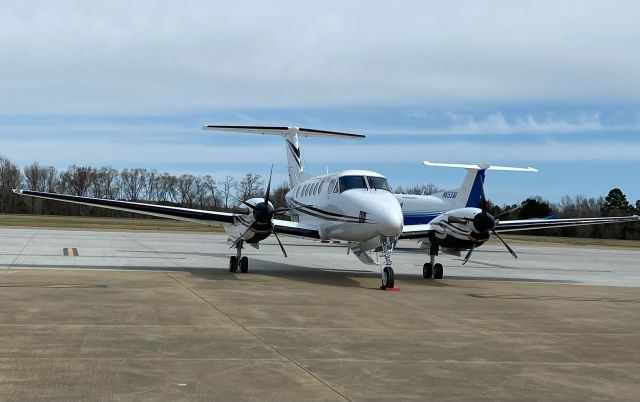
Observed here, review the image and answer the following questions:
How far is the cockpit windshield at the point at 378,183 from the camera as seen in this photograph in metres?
19.8

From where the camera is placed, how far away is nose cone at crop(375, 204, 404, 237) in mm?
17969

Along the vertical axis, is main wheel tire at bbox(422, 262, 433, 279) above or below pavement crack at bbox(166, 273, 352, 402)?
above

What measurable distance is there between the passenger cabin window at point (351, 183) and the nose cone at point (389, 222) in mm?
1768

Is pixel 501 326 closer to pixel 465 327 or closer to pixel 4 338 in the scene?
pixel 465 327

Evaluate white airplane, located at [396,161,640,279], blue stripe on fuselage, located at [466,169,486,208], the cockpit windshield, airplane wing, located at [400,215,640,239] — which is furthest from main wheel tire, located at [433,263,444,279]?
blue stripe on fuselage, located at [466,169,486,208]

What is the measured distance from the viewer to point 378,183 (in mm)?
19953

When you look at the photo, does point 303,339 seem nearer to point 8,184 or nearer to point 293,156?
point 293,156

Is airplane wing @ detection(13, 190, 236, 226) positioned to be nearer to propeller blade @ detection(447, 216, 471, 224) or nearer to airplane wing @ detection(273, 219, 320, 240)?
airplane wing @ detection(273, 219, 320, 240)

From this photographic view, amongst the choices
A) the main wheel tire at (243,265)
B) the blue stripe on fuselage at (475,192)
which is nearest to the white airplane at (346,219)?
the main wheel tire at (243,265)

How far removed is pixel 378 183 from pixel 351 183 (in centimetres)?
75

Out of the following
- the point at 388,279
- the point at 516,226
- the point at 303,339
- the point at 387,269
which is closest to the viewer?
the point at 303,339

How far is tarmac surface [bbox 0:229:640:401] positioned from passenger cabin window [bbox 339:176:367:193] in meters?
2.63

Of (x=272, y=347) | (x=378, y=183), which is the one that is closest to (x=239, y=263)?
(x=378, y=183)

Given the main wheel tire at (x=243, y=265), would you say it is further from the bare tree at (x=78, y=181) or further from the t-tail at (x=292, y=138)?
the bare tree at (x=78, y=181)
